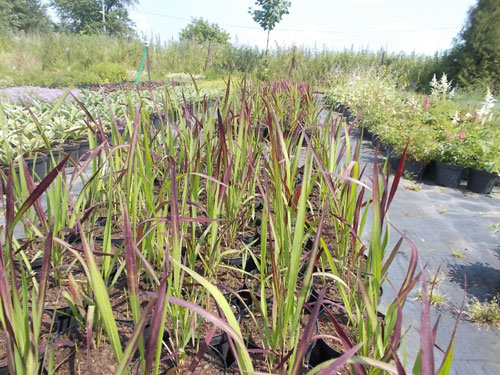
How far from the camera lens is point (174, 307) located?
3.07ft

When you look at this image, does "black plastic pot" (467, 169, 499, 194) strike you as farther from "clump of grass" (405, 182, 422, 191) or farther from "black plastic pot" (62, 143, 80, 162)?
"black plastic pot" (62, 143, 80, 162)

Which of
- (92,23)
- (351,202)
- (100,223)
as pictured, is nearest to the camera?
(351,202)

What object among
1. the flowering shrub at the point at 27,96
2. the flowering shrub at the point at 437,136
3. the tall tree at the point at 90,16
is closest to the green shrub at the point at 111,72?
the flowering shrub at the point at 27,96

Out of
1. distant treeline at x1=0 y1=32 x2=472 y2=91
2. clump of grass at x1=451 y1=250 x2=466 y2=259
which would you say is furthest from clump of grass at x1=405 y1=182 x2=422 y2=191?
distant treeline at x1=0 y1=32 x2=472 y2=91

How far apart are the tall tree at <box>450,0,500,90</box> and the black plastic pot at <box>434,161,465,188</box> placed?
11250 mm

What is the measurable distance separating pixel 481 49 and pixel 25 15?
42701mm

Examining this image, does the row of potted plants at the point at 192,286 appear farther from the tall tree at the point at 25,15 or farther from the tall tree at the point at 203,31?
the tall tree at the point at 203,31

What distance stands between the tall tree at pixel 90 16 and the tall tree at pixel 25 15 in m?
1.72

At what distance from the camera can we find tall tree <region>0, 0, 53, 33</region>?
33.4 m

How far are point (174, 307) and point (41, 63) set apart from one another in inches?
552

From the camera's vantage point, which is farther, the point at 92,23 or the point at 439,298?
the point at 92,23

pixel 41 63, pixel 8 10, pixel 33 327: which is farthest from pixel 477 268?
pixel 8 10

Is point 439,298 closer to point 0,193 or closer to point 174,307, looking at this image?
point 174,307

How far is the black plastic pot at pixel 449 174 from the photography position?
144 inches
